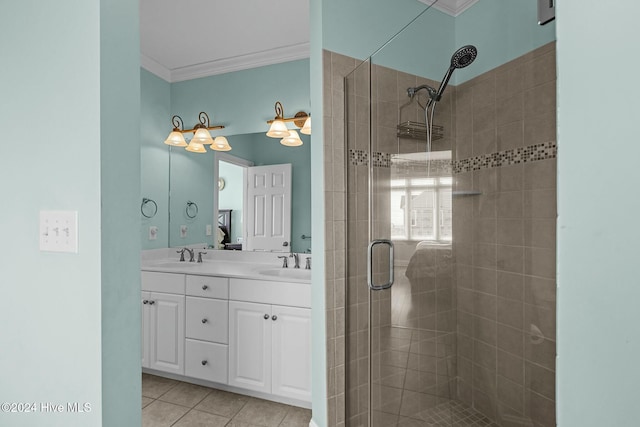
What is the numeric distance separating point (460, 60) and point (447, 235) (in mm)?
693

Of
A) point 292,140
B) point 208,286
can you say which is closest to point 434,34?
point 292,140

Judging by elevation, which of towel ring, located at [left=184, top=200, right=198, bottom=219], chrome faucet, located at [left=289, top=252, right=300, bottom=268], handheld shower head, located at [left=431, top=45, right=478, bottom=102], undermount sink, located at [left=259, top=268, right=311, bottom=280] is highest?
handheld shower head, located at [left=431, top=45, right=478, bottom=102]

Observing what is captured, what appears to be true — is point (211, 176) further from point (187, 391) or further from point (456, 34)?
point (456, 34)

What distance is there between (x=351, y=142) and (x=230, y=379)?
5.85 feet

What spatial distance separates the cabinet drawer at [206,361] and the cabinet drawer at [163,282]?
1.30 ft

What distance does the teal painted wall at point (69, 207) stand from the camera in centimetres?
88

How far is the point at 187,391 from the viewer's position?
92.3 inches

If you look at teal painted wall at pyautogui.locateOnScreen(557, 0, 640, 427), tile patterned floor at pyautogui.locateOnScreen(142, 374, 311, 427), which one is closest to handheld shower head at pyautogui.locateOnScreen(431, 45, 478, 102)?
teal painted wall at pyautogui.locateOnScreen(557, 0, 640, 427)

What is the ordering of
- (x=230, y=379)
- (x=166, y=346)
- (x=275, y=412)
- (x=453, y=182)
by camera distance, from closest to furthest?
(x=453, y=182) < (x=275, y=412) < (x=230, y=379) < (x=166, y=346)

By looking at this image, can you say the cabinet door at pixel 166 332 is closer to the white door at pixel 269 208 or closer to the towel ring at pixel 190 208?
the white door at pixel 269 208

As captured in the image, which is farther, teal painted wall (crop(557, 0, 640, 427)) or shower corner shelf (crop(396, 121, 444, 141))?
shower corner shelf (crop(396, 121, 444, 141))

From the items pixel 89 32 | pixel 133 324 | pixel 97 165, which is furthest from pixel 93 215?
pixel 89 32

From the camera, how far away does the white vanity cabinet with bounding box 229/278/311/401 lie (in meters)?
2.08

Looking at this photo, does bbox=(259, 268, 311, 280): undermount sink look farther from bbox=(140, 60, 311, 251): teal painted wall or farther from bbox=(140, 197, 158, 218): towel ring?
bbox=(140, 197, 158, 218): towel ring
